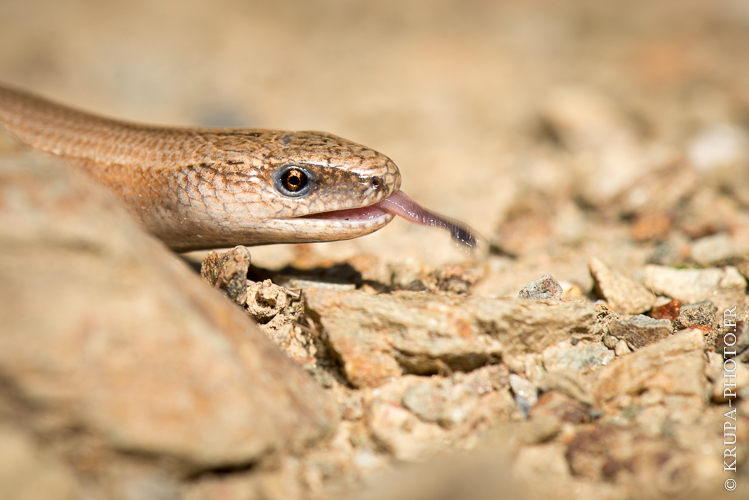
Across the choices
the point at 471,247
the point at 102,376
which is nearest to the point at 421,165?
the point at 471,247

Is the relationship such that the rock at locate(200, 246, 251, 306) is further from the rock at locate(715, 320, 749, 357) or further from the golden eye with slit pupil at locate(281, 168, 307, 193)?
the rock at locate(715, 320, 749, 357)

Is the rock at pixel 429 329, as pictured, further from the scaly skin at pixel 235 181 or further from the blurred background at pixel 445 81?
the blurred background at pixel 445 81

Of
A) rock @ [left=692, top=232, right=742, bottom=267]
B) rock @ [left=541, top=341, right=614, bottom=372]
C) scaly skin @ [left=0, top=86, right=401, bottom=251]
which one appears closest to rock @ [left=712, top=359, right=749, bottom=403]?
rock @ [left=541, top=341, right=614, bottom=372]

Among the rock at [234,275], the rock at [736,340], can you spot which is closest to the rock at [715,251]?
the rock at [736,340]

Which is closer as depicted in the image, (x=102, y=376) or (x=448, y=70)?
(x=102, y=376)

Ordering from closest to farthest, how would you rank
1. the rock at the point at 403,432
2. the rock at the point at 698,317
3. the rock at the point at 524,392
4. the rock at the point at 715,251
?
the rock at the point at 403,432 < the rock at the point at 524,392 < the rock at the point at 698,317 < the rock at the point at 715,251

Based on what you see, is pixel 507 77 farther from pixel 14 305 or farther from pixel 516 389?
pixel 14 305
